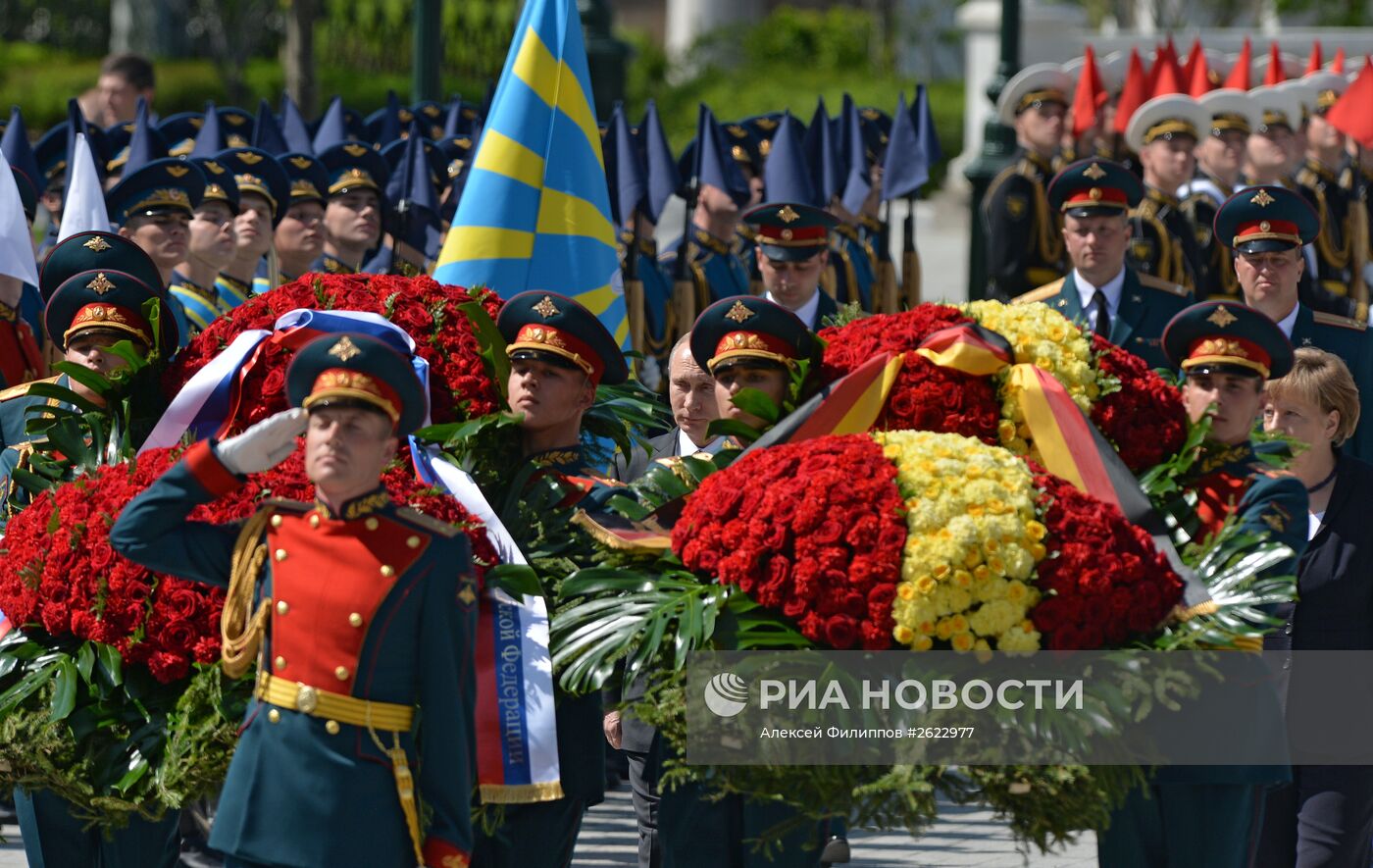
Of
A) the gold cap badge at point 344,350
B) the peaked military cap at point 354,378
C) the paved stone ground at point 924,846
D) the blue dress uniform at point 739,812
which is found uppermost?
the gold cap badge at point 344,350

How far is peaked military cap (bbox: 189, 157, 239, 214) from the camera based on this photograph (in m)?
8.46

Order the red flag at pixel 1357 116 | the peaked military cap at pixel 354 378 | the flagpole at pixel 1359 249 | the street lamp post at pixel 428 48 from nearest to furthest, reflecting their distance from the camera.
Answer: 1. the peaked military cap at pixel 354 378
2. the street lamp post at pixel 428 48
3. the flagpole at pixel 1359 249
4. the red flag at pixel 1357 116

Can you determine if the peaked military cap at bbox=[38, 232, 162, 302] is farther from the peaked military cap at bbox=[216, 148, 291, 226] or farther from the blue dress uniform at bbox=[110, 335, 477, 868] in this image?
the peaked military cap at bbox=[216, 148, 291, 226]

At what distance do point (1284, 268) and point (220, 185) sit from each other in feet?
12.5

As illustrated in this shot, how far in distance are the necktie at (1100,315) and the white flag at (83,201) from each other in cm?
358

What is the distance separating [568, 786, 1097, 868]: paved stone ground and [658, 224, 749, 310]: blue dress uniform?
12.3ft

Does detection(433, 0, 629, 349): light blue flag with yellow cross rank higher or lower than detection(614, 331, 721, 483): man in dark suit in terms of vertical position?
higher

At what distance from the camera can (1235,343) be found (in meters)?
5.59

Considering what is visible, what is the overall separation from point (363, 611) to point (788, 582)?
34.6 inches

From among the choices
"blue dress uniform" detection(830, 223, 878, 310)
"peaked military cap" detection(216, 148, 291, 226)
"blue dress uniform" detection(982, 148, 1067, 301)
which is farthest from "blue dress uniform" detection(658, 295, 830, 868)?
"blue dress uniform" detection(982, 148, 1067, 301)

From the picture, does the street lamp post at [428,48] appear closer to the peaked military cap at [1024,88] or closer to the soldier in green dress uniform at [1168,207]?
the peaked military cap at [1024,88]

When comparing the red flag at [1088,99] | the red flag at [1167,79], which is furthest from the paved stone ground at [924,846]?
the red flag at [1167,79]

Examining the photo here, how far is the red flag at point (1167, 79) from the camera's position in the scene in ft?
50.2

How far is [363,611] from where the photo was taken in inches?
180
